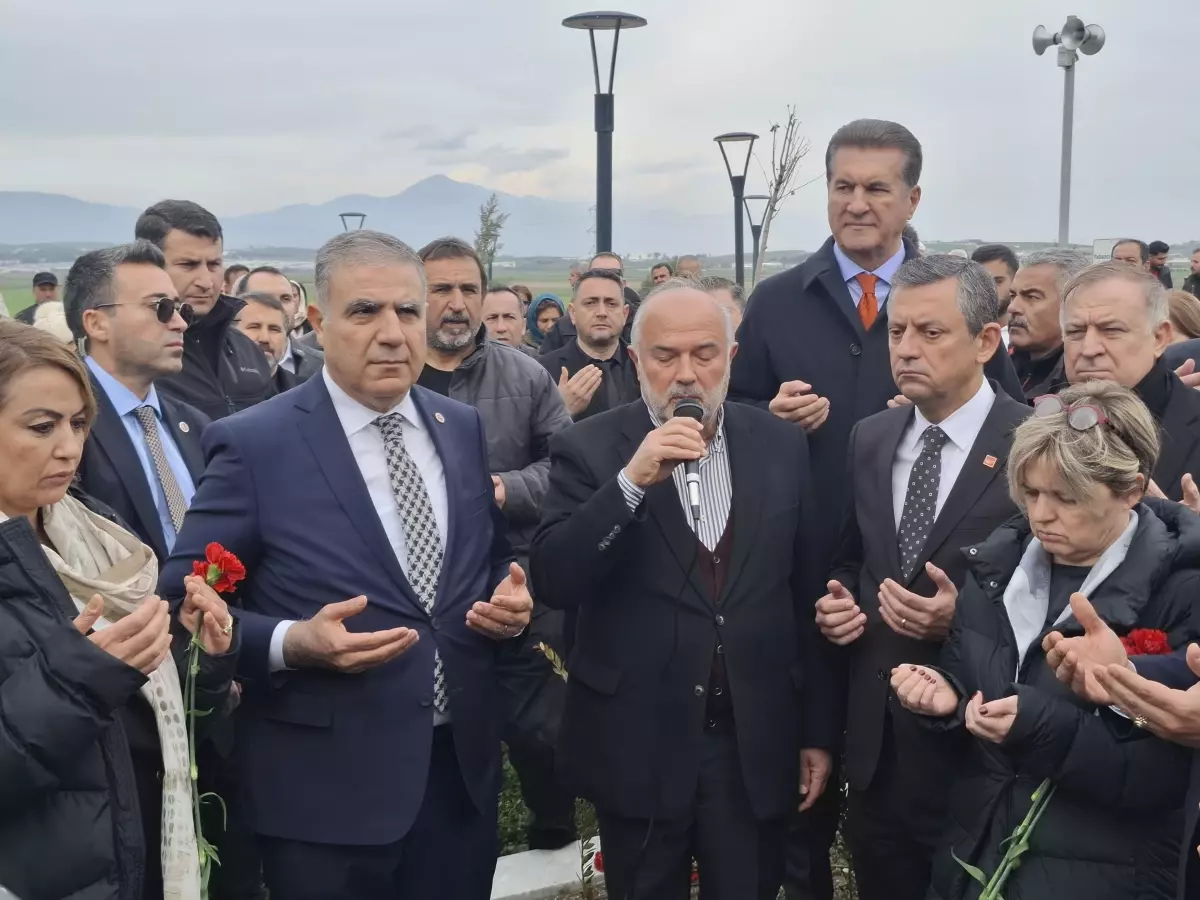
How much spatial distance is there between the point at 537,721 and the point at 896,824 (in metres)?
1.32

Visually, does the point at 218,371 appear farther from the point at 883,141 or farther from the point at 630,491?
the point at 883,141

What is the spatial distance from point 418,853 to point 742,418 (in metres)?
1.61

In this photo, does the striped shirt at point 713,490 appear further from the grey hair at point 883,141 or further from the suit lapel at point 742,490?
the grey hair at point 883,141

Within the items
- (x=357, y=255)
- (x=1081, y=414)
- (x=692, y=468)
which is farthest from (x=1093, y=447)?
(x=357, y=255)

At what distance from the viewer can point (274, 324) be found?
736 centimetres

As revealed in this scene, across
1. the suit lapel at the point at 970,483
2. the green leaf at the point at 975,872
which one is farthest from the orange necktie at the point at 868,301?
the green leaf at the point at 975,872

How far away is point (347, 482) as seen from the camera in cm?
313

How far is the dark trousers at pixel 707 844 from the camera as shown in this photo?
3297mm

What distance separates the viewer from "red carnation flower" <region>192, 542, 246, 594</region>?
2816 mm

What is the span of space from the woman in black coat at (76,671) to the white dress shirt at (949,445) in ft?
6.75

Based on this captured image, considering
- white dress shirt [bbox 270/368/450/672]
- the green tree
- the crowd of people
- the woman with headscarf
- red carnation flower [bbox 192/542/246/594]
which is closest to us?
the crowd of people

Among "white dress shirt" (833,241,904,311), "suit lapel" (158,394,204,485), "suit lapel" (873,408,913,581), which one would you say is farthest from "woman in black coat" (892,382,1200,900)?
"suit lapel" (158,394,204,485)

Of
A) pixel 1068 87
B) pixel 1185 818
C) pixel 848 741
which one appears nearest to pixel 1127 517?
pixel 1185 818

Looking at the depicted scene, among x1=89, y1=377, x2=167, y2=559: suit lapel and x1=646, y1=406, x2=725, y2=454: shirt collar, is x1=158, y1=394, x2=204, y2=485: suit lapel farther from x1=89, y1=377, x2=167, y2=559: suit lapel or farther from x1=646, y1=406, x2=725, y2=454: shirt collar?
x1=646, y1=406, x2=725, y2=454: shirt collar
